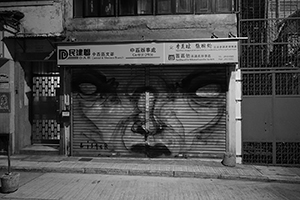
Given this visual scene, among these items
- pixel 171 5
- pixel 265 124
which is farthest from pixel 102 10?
pixel 265 124

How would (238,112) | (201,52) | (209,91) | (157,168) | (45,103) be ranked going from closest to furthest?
(157,168)
(201,52)
(238,112)
(209,91)
(45,103)

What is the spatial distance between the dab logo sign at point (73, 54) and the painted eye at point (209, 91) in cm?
439

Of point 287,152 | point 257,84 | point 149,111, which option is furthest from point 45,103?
point 287,152

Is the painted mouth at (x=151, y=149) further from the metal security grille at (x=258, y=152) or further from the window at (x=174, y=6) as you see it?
the window at (x=174, y=6)

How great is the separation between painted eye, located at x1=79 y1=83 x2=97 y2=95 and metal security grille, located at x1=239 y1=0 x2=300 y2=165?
5686 mm

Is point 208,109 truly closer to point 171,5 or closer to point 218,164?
point 218,164

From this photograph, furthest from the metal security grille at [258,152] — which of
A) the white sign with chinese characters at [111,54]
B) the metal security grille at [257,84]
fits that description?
the white sign with chinese characters at [111,54]

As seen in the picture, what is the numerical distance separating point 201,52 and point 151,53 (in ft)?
5.78

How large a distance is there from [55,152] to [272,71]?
876 centimetres

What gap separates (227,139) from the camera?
9531mm

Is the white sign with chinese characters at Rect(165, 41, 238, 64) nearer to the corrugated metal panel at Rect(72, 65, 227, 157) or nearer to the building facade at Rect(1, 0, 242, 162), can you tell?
the building facade at Rect(1, 0, 242, 162)

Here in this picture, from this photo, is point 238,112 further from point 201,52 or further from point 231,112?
point 201,52

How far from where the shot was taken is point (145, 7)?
10.1m

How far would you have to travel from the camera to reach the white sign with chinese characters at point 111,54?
9.21 meters
